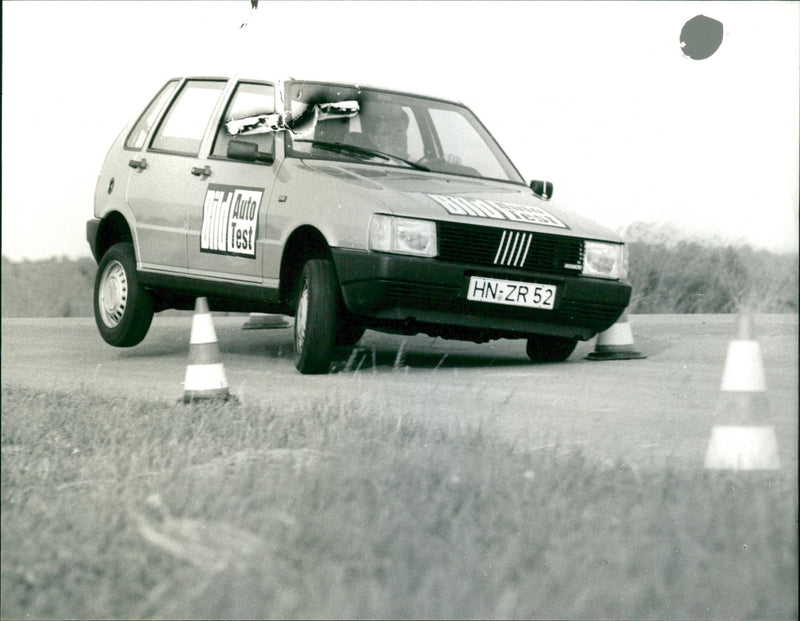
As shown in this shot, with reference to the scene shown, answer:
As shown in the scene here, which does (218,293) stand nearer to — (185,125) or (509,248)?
(185,125)

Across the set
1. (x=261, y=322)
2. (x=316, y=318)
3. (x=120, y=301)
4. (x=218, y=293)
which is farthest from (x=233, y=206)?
(x=261, y=322)

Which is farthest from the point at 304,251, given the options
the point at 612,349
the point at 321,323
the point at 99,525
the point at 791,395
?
the point at 791,395

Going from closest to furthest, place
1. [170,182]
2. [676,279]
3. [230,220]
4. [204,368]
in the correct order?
[676,279] < [204,368] < [230,220] < [170,182]

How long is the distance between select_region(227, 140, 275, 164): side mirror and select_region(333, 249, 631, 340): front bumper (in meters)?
Result: 0.55

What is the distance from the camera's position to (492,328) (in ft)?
19.9

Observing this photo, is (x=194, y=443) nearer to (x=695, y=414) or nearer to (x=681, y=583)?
(x=695, y=414)

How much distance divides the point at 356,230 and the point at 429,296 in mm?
437

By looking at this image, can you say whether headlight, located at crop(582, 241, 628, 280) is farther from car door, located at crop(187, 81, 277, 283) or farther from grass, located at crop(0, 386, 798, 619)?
grass, located at crop(0, 386, 798, 619)

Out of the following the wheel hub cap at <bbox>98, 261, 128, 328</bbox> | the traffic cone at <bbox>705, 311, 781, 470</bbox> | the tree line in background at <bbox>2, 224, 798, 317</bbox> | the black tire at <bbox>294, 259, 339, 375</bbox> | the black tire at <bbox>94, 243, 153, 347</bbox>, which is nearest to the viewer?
the traffic cone at <bbox>705, 311, 781, 470</bbox>

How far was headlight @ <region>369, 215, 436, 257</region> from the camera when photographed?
6.01 m

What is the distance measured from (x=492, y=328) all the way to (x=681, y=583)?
9.82ft

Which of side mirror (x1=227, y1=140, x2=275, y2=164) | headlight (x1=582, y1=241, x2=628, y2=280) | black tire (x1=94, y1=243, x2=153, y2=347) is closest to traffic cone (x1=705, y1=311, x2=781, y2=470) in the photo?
headlight (x1=582, y1=241, x2=628, y2=280)

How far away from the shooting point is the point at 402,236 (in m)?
6.04

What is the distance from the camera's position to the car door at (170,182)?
20.5ft
